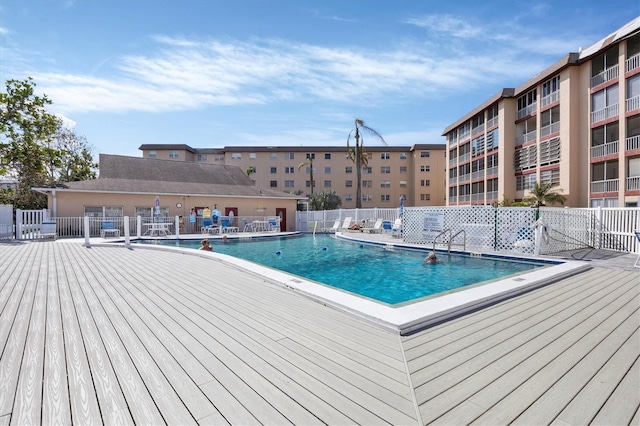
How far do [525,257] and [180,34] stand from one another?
12.9 meters

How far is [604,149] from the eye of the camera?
1981 cm

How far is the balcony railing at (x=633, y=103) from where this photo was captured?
17.8 meters

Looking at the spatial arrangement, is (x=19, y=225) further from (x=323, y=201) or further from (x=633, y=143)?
(x=633, y=143)

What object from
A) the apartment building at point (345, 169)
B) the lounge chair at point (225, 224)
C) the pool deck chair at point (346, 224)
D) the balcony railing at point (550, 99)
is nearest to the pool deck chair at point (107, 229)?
the lounge chair at point (225, 224)

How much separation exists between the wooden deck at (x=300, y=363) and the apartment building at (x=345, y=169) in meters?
39.8

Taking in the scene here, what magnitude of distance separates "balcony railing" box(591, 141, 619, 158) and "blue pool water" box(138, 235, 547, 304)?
52.8 ft

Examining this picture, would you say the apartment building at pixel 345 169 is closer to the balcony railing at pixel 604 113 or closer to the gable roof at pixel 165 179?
the gable roof at pixel 165 179

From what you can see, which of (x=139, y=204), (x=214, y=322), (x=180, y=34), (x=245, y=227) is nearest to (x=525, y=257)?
(x=214, y=322)

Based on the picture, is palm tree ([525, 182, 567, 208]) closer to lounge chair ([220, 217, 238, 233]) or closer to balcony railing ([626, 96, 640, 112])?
balcony railing ([626, 96, 640, 112])

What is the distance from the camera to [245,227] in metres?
21.9

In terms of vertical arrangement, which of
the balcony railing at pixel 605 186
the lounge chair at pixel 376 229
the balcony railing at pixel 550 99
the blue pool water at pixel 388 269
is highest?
the balcony railing at pixel 550 99

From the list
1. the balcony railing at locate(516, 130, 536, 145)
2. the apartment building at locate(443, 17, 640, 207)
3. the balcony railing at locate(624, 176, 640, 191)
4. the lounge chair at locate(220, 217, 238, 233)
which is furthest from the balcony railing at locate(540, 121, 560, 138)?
the lounge chair at locate(220, 217, 238, 233)

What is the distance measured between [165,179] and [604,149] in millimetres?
30594

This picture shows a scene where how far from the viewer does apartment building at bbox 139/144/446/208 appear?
44188 millimetres
